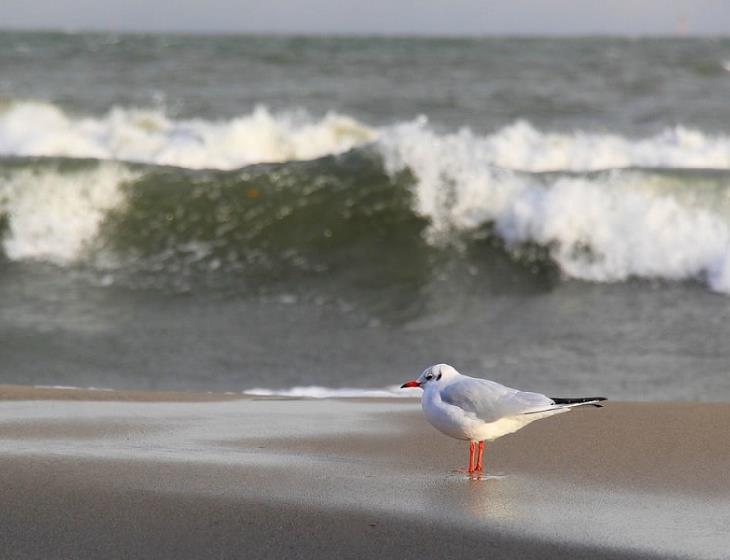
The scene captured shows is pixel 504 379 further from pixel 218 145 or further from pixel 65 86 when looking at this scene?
pixel 65 86

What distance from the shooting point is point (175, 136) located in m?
16.2

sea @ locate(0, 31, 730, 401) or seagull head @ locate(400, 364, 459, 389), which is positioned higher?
sea @ locate(0, 31, 730, 401)

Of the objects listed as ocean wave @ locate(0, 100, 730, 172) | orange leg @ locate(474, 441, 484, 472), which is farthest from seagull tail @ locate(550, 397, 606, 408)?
ocean wave @ locate(0, 100, 730, 172)

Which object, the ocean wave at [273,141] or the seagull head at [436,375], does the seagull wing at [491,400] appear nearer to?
the seagull head at [436,375]

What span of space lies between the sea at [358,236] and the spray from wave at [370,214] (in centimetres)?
3

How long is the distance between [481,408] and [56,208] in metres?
8.48

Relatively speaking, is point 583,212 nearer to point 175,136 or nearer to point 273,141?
point 273,141

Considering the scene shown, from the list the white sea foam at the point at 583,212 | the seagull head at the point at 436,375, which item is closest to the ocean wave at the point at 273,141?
the white sea foam at the point at 583,212

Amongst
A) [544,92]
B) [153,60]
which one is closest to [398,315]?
[544,92]

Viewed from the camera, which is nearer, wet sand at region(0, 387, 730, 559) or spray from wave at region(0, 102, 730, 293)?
wet sand at region(0, 387, 730, 559)

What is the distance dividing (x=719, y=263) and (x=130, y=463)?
7400 mm

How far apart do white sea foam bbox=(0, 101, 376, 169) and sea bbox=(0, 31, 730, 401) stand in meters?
0.05

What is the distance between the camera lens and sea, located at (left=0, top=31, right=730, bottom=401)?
859 cm

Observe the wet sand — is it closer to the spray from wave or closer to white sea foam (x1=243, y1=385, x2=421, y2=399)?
white sea foam (x1=243, y1=385, x2=421, y2=399)
